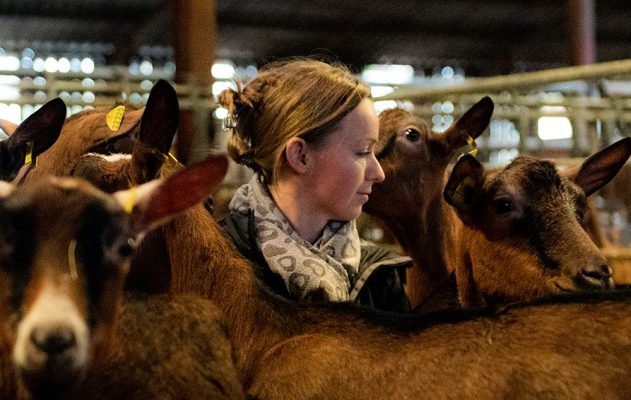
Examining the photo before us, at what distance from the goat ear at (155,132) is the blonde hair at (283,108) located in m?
Result: 0.20

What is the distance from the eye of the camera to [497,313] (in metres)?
2.72

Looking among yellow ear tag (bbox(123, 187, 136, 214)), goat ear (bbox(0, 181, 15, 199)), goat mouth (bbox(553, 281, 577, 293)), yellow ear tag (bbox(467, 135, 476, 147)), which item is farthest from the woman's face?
yellow ear tag (bbox(467, 135, 476, 147))

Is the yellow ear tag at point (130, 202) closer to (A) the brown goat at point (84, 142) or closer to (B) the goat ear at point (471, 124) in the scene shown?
(A) the brown goat at point (84, 142)

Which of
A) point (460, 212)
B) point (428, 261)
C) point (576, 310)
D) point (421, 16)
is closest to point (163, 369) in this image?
point (576, 310)

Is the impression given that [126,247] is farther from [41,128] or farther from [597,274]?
[597,274]

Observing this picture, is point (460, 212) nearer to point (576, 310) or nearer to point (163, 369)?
point (576, 310)

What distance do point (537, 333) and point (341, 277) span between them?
2.73 ft

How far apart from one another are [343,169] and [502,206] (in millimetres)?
814

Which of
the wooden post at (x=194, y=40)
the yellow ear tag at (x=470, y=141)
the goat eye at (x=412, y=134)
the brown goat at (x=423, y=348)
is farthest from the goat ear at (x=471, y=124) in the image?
the wooden post at (x=194, y=40)

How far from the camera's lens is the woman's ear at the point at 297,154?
329 centimetres

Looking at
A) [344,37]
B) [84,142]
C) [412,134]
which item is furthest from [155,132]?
[344,37]

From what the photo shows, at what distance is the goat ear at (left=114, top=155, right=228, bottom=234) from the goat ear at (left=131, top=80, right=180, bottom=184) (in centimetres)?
72

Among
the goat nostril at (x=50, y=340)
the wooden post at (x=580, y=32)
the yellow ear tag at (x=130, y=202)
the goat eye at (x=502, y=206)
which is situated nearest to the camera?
the goat nostril at (x=50, y=340)

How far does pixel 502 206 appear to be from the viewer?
3781 mm
